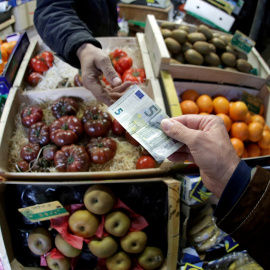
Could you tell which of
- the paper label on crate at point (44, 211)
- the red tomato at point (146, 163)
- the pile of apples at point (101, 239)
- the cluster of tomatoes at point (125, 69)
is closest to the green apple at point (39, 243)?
the pile of apples at point (101, 239)

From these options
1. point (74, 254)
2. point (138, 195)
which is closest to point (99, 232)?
point (74, 254)

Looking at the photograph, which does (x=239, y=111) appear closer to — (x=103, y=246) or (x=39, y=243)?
(x=103, y=246)

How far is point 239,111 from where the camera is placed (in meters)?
1.91

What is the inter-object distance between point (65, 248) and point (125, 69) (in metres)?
1.73

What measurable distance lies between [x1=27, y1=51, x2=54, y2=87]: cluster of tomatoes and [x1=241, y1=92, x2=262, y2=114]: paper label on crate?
2036 mm

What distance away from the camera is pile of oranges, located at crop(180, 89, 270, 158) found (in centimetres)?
185

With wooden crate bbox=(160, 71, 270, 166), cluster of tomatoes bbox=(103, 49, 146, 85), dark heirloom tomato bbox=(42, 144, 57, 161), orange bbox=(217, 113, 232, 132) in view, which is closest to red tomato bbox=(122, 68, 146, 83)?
cluster of tomatoes bbox=(103, 49, 146, 85)

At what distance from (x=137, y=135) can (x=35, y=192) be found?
830 millimetres

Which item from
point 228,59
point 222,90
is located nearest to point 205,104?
point 222,90

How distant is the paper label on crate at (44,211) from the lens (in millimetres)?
1248

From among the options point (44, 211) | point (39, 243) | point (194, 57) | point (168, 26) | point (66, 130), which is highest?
point (168, 26)

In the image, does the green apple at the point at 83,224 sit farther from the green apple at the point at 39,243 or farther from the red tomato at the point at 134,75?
the red tomato at the point at 134,75

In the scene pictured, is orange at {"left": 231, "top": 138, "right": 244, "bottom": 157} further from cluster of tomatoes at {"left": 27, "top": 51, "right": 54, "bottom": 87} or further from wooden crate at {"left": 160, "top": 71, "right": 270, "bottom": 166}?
cluster of tomatoes at {"left": 27, "top": 51, "right": 54, "bottom": 87}

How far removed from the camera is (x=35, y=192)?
4.45 feet
